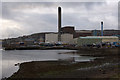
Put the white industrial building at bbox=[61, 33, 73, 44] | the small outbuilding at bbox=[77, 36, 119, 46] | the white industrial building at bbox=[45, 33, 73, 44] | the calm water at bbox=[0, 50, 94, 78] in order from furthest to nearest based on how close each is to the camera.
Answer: the white industrial building at bbox=[61, 33, 73, 44] → the white industrial building at bbox=[45, 33, 73, 44] → the small outbuilding at bbox=[77, 36, 119, 46] → the calm water at bbox=[0, 50, 94, 78]

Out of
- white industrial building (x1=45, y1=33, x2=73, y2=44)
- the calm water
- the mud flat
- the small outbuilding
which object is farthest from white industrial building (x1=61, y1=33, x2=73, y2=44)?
the mud flat

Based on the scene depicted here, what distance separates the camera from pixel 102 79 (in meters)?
16.7

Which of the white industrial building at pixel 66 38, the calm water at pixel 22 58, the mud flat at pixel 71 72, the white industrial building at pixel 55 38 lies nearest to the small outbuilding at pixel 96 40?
the white industrial building at pixel 66 38

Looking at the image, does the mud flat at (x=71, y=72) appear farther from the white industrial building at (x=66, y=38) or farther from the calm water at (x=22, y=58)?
the white industrial building at (x=66, y=38)

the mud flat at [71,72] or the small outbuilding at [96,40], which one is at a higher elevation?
the small outbuilding at [96,40]

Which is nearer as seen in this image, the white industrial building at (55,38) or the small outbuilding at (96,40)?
the small outbuilding at (96,40)

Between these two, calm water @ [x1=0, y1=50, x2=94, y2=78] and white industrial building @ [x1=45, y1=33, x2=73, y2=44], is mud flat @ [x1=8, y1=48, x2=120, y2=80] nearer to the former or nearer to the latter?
calm water @ [x1=0, y1=50, x2=94, y2=78]

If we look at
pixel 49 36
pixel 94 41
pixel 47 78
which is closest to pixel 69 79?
pixel 47 78

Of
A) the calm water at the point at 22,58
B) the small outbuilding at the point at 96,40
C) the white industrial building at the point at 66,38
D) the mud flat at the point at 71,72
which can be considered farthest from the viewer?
the white industrial building at the point at 66,38

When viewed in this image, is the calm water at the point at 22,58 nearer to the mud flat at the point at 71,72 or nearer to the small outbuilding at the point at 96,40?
the mud flat at the point at 71,72

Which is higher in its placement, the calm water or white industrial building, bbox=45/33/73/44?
white industrial building, bbox=45/33/73/44

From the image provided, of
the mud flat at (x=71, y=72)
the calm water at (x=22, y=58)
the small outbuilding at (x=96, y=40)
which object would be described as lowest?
the calm water at (x=22, y=58)

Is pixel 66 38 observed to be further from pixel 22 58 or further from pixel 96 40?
pixel 22 58

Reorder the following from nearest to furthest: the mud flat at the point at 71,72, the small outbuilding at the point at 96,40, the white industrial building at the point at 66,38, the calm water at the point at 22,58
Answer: the mud flat at the point at 71,72, the calm water at the point at 22,58, the small outbuilding at the point at 96,40, the white industrial building at the point at 66,38
